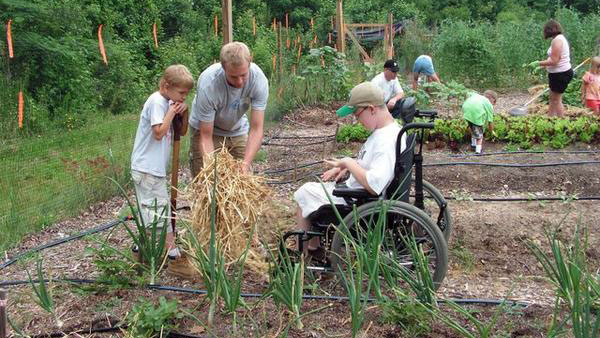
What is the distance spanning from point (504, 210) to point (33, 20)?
7206mm

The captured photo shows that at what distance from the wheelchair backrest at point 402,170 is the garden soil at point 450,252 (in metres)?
0.58

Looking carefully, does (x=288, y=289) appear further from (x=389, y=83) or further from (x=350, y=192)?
(x=389, y=83)

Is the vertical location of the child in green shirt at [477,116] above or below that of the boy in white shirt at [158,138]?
below

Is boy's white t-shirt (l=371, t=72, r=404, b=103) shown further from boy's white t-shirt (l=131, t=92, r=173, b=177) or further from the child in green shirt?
boy's white t-shirt (l=131, t=92, r=173, b=177)

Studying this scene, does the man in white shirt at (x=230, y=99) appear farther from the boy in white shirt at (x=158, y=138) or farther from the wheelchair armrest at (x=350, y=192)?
the wheelchair armrest at (x=350, y=192)

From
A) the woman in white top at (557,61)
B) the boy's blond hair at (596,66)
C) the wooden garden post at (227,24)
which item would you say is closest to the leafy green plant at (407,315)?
the wooden garden post at (227,24)

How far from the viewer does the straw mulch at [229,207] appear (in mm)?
3791

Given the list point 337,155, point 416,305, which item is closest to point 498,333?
point 416,305

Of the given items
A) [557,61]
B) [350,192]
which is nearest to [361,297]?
[350,192]

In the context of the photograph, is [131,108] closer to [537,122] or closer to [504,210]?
[537,122]

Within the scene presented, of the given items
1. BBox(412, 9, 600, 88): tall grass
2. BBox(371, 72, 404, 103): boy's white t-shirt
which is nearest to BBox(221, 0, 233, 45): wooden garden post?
BBox(371, 72, 404, 103): boy's white t-shirt

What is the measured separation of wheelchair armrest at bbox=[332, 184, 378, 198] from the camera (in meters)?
3.69

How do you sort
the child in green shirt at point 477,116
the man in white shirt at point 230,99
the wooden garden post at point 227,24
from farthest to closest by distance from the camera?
the child in green shirt at point 477,116 → the wooden garden post at point 227,24 → the man in white shirt at point 230,99

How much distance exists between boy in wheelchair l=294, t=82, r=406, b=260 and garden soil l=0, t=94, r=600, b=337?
28 centimetres
